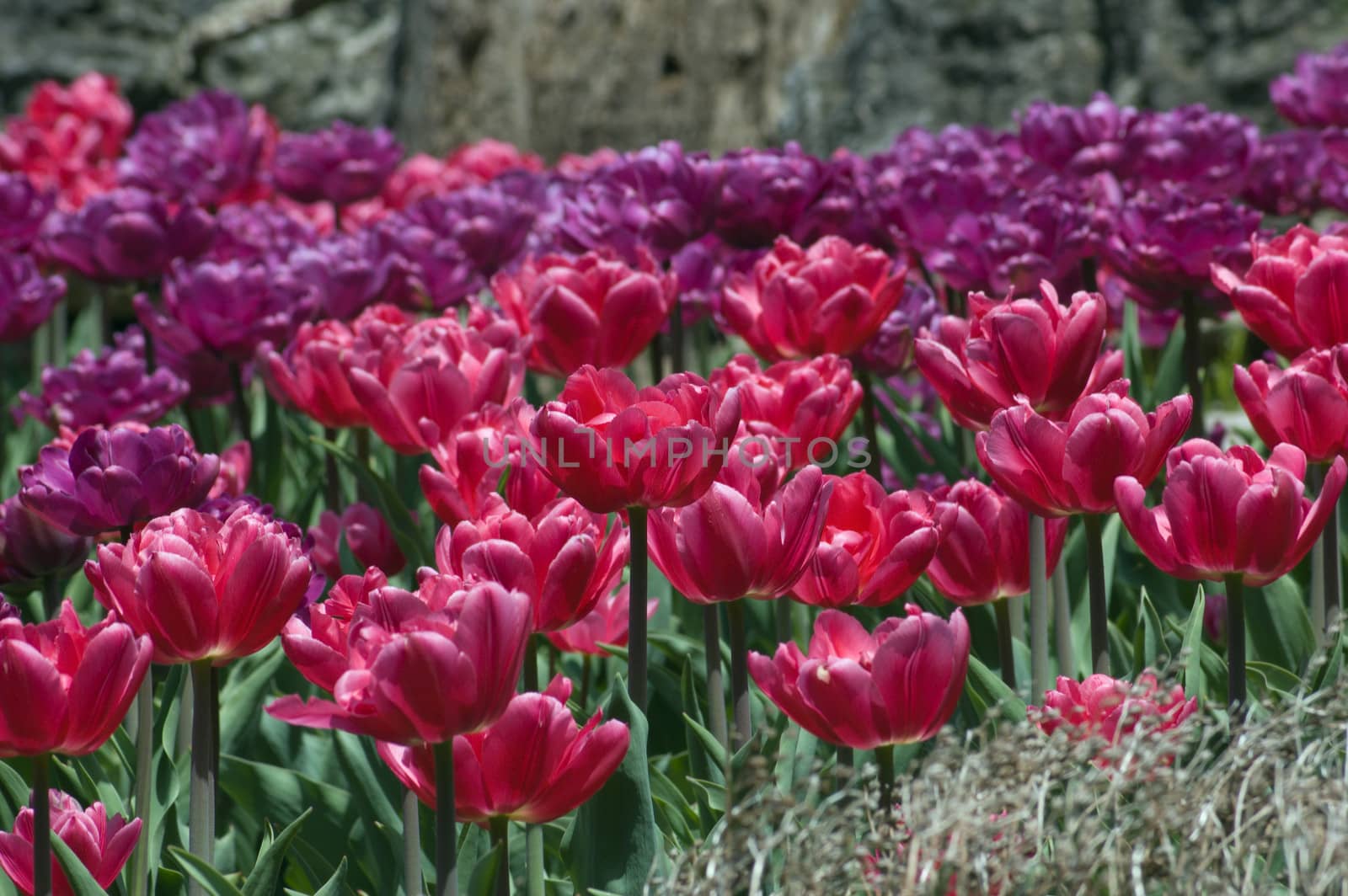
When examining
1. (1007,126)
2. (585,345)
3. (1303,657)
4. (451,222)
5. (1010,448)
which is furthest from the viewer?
(1007,126)

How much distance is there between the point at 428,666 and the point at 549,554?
0.35m

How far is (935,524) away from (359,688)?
0.72m

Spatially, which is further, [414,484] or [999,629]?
[414,484]

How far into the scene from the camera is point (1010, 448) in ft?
5.00

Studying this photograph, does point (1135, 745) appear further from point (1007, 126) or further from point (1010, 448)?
point (1007, 126)

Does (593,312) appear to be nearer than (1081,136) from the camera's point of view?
Yes

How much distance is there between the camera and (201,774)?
4.90 ft

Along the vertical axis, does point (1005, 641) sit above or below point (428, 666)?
below

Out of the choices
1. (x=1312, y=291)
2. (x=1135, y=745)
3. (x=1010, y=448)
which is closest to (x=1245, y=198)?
(x=1312, y=291)

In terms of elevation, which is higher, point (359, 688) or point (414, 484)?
point (359, 688)

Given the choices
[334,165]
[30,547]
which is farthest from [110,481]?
[334,165]

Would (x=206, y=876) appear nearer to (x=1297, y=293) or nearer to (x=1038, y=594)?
(x=1038, y=594)

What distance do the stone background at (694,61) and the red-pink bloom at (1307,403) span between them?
3.82 metres

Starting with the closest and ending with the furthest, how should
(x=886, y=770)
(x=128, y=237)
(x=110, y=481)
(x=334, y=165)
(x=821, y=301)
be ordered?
(x=886, y=770) < (x=110, y=481) < (x=821, y=301) < (x=128, y=237) < (x=334, y=165)
